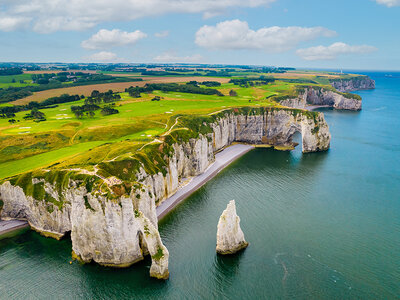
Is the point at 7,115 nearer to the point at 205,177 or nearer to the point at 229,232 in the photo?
the point at 205,177

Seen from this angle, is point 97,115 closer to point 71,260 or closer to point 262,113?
point 262,113

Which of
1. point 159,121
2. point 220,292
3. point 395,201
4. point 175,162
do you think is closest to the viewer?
point 220,292

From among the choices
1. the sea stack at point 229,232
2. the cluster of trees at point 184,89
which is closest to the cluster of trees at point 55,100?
the cluster of trees at point 184,89

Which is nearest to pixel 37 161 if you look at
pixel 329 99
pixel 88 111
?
pixel 88 111

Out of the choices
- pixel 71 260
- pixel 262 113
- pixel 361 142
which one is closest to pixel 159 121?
pixel 262 113

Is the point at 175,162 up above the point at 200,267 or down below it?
Result: above

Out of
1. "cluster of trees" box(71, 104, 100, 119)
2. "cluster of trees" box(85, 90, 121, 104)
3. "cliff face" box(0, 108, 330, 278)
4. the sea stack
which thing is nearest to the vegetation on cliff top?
"cliff face" box(0, 108, 330, 278)

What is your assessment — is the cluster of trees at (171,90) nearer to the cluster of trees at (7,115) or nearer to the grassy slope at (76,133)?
the grassy slope at (76,133)
